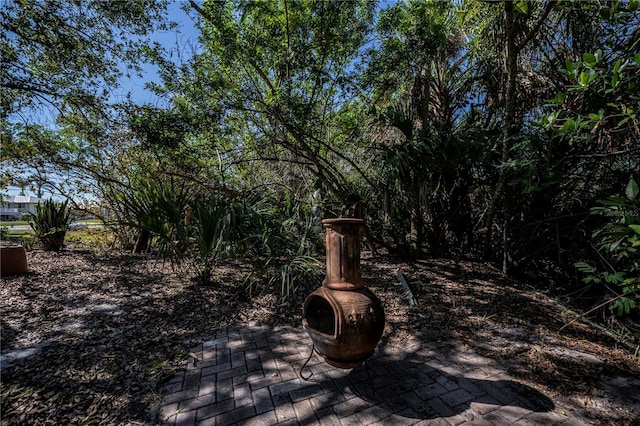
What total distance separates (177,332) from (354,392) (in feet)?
6.19

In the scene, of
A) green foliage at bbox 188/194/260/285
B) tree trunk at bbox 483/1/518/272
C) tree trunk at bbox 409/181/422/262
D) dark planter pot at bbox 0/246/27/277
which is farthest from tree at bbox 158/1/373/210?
dark planter pot at bbox 0/246/27/277

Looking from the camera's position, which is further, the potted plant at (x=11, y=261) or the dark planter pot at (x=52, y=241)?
the dark planter pot at (x=52, y=241)

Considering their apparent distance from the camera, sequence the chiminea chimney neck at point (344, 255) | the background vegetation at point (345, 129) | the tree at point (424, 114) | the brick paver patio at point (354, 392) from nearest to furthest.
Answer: the brick paver patio at point (354, 392), the chiminea chimney neck at point (344, 255), the background vegetation at point (345, 129), the tree at point (424, 114)

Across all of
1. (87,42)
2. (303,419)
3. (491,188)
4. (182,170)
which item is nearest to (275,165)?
(182,170)

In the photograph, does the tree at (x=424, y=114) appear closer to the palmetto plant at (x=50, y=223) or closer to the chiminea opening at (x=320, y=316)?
the chiminea opening at (x=320, y=316)

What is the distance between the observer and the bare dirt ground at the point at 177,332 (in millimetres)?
1864

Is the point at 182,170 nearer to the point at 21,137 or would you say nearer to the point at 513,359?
the point at 21,137

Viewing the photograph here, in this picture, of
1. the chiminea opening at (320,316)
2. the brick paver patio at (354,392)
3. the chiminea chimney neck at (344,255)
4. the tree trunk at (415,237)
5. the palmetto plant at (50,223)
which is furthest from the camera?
the palmetto plant at (50,223)

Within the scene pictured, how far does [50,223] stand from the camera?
229 inches

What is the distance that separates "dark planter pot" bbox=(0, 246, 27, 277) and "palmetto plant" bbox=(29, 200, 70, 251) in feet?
5.52

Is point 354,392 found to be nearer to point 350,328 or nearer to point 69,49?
point 350,328

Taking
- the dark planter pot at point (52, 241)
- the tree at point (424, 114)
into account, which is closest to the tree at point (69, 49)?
the dark planter pot at point (52, 241)

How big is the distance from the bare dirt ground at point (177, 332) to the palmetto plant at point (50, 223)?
1272 mm

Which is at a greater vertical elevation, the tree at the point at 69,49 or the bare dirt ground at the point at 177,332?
the tree at the point at 69,49
